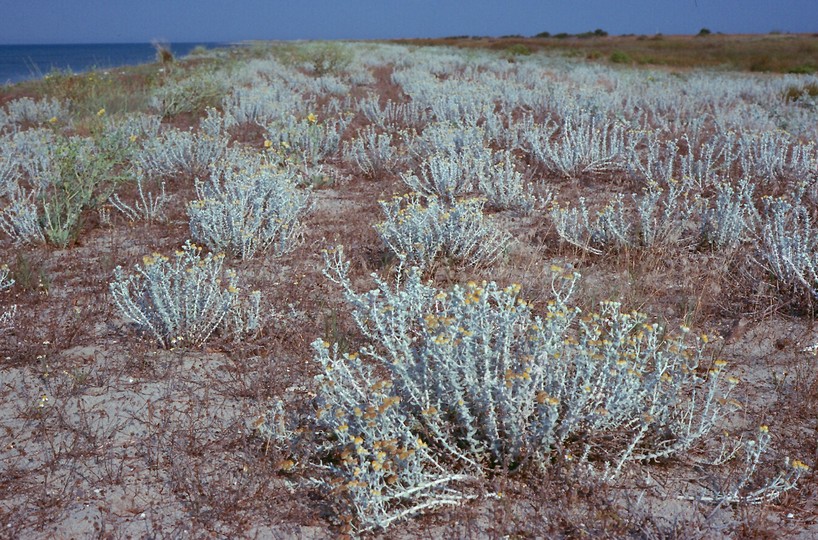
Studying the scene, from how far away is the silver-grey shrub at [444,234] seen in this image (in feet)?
14.8

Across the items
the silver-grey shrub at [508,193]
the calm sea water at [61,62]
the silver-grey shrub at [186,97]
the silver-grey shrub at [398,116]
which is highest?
the calm sea water at [61,62]

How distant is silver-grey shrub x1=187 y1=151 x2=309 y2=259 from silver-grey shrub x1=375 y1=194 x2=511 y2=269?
88 cm

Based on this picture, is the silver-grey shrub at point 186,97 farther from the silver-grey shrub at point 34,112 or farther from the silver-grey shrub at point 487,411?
the silver-grey shrub at point 487,411

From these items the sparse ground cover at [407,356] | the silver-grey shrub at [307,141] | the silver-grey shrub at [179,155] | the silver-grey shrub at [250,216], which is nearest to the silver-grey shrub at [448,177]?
the sparse ground cover at [407,356]

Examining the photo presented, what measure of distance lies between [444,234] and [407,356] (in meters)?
2.30

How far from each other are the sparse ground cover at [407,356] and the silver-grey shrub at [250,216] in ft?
0.11

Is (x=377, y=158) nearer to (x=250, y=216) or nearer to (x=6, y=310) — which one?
(x=250, y=216)

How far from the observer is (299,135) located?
24.3ft

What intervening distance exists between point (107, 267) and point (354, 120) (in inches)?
240

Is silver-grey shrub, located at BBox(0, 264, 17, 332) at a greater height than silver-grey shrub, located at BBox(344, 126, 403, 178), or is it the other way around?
silver-grey shrub, located at BBox(344, 126, 403, 178)

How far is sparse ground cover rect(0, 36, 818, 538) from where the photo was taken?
93.7 inches

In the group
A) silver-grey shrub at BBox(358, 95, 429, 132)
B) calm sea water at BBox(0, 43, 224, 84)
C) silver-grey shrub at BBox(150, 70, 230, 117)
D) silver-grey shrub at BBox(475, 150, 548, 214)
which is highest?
calm sea water at BBox(0, 43, 224, 84)

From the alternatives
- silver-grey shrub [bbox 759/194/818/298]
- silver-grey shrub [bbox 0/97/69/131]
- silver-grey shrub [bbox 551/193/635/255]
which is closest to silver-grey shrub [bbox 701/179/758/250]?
silver-grey shrub [bbox 759/194/818/298]

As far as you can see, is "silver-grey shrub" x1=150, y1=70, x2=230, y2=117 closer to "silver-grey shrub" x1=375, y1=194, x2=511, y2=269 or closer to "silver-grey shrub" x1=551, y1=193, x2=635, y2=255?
"silver-grey shrub" x1=375, y1=194, x2=511, y2=269
